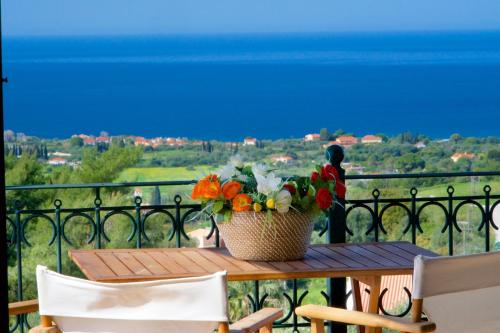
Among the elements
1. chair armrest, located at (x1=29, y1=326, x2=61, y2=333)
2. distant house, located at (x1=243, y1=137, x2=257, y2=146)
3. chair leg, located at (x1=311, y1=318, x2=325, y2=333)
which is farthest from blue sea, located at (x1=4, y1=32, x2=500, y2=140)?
chair armrest, located at (x1=29, y1=326, x2=61, y2=333)

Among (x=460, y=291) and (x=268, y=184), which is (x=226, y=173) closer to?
(x=268, y=184)

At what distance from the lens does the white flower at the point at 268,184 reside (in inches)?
114

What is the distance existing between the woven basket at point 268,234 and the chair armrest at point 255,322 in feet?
1.30

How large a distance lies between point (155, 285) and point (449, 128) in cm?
2773

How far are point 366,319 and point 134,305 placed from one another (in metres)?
0.66

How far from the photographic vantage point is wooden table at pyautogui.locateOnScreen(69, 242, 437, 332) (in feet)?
9.29

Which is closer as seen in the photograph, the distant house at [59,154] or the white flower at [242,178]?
the white flower at [242,178]

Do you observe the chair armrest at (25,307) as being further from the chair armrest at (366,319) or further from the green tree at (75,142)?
the green tree at (75,142)

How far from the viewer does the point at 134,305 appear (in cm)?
234

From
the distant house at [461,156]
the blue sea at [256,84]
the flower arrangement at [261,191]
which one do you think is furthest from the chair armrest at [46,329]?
the blue sea at [256,84]

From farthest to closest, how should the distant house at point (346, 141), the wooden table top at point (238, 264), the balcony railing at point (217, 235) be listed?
the distant house at point (346, 141)
the balcony railing at point (217, 235)
the wooden table top at point (238, 264)

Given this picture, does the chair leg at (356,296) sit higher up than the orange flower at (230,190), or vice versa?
the orange flower at (230,190)

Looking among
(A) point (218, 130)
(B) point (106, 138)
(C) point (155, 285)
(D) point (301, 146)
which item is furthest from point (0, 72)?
(A) point (218, 130)

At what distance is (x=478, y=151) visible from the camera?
77.4 ft
